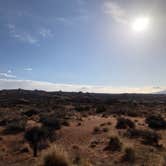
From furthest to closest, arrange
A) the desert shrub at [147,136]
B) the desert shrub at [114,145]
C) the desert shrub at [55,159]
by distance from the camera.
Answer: the desert shrub at [147,136], the desert shrub at [114,145], the desert shrub at [55,159]

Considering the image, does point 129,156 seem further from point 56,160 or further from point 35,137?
point 35,137

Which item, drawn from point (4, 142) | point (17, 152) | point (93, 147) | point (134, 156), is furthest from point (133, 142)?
point (4, 142)

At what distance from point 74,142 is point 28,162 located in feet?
19.8

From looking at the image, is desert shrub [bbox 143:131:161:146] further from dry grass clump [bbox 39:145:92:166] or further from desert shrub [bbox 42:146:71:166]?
desert shrub [bbox 42:146:71:166]

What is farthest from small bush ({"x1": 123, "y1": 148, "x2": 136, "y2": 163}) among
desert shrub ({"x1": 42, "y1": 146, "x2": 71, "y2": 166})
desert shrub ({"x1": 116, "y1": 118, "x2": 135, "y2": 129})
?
desert shrub ({"x1": 116, "y1": 118, "x2": 135, "y2": 129})

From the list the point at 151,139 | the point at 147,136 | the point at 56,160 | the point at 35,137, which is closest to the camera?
the point at 56,160

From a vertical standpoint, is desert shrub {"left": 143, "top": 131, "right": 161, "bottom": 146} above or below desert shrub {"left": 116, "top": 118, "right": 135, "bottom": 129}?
below

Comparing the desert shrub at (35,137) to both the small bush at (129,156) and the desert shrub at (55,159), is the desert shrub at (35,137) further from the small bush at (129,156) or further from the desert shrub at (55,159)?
the small bush at (129,156)

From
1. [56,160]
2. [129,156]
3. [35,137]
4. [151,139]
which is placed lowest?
[129,156]

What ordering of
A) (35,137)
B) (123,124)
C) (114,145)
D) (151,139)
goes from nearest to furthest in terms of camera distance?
1. (35,137)
2. (114,145)
3. (151,139)
4. (123,124)

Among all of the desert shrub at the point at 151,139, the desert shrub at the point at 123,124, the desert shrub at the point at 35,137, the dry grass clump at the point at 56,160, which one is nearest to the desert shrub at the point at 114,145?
the desert shrub at the point at 151,139

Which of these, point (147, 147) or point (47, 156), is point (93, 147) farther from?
point (47, 156)

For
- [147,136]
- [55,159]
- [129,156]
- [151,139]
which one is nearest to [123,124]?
[147,136]

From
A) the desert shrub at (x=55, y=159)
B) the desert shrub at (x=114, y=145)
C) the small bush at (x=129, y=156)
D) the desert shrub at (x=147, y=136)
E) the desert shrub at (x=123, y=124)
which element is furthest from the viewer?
the desert shrub at (x=123, y=124)
